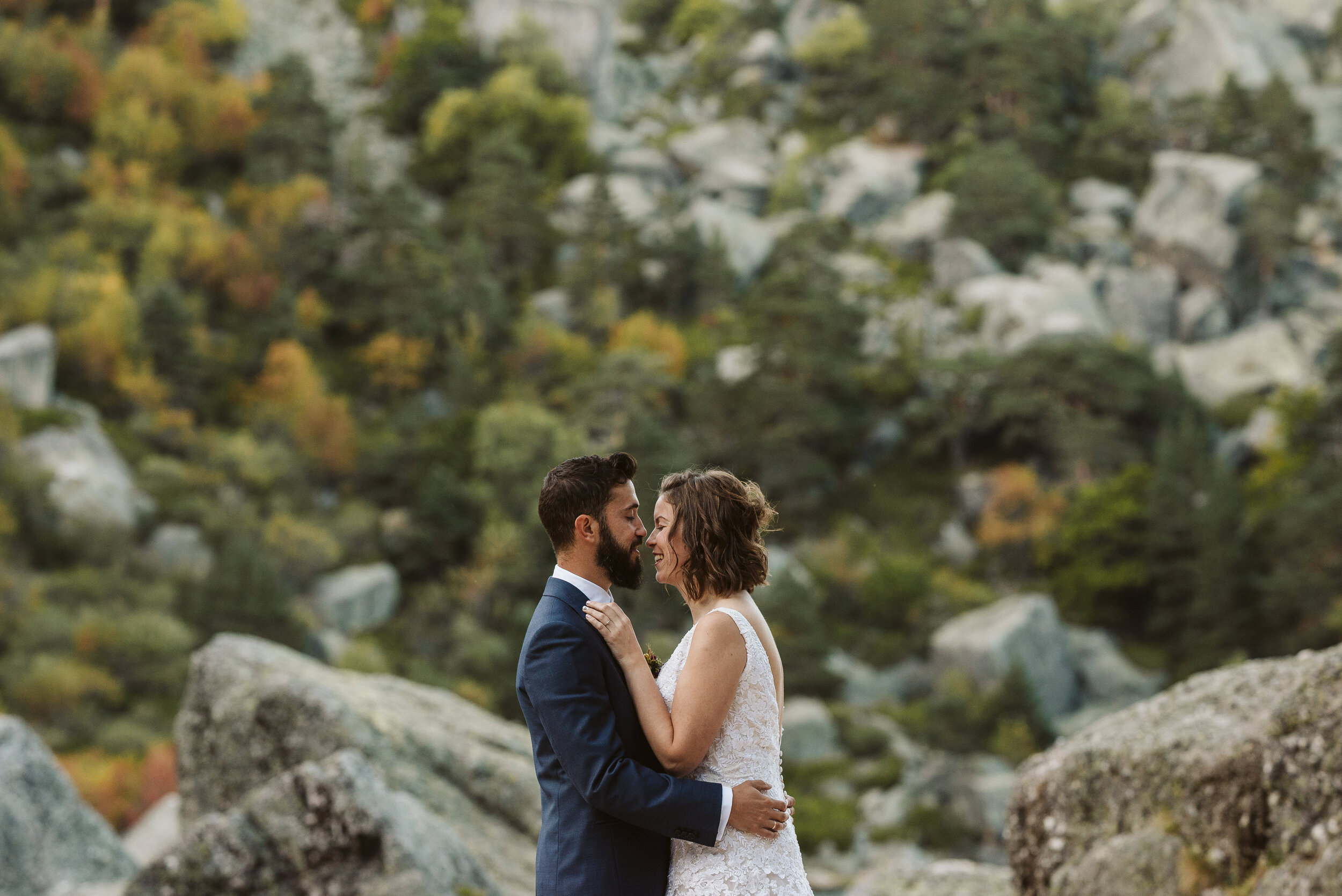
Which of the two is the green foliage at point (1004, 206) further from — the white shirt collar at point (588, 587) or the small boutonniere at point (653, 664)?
the white shirt collar at point (588, 587)

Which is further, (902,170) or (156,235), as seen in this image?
(902,170)

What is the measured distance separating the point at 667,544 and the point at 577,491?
0.34 metres

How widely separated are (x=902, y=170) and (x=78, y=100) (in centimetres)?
4201

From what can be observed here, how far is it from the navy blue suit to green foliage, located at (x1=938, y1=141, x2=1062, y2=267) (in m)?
54.9

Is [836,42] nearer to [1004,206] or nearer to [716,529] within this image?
[1004,206]

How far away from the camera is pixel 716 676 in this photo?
11.2 feet

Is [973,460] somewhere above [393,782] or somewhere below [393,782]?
above

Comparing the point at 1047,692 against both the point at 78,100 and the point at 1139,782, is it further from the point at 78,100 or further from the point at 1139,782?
the point at 78,100

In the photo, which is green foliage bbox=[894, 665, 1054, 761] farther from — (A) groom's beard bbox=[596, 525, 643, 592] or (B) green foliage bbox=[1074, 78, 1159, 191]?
(B) green foliage bbox=[1074, 78, 1159, 191]

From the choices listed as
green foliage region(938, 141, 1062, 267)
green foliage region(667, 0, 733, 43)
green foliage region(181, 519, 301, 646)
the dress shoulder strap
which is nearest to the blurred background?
green foliage region(181, 519, 301, 646)

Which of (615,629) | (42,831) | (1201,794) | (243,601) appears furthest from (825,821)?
(615,629)

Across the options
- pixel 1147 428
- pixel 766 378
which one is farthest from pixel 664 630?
pixel 1147 428

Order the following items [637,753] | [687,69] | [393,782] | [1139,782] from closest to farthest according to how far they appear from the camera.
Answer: [637,753]
[1139,782]
[393,782]
[687,69]

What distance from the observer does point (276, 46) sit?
67188mm
